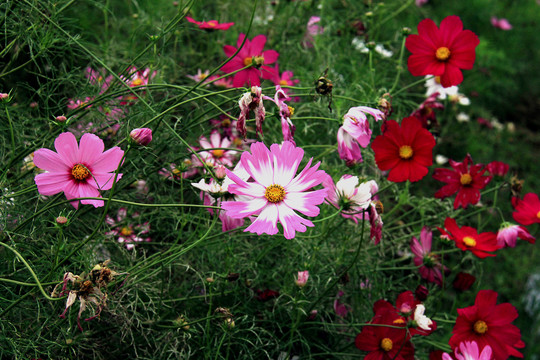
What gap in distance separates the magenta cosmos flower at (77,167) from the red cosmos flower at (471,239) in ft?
2.26

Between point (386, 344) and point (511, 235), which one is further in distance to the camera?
point (511, 235)

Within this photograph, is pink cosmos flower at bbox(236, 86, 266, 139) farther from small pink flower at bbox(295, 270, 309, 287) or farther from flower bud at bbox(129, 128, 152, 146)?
small pink flower at bbox(295, 270, 309, 287)

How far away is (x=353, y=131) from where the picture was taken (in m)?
0.92

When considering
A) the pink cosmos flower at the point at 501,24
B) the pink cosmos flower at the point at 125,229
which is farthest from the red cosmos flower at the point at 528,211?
the pink cosmos flower at the point at 501,24

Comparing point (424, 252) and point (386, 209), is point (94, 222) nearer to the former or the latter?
point (424, 252)

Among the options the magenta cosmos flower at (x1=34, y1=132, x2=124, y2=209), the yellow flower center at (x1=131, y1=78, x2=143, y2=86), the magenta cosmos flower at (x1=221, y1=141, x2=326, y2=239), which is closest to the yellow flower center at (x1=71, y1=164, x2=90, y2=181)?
the magenta cosmos flower at (x1=34, y1=132, x2=124, y2=209)

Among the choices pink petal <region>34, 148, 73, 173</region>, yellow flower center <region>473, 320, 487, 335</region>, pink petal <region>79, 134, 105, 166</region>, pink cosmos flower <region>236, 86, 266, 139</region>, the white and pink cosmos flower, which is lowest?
yellow flower center <region>473, 320, 487, 335</region>

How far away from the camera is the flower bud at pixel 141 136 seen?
0.77 meters

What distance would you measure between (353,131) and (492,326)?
501mm

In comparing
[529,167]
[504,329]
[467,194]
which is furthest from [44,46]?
[529,167]

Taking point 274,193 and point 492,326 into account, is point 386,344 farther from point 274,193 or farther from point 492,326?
point 274,193

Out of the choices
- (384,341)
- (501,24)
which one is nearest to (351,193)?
(384,341)

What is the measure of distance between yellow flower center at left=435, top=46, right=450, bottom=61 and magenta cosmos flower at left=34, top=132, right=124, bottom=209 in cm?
68

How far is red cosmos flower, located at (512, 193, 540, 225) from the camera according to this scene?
3.87ft
